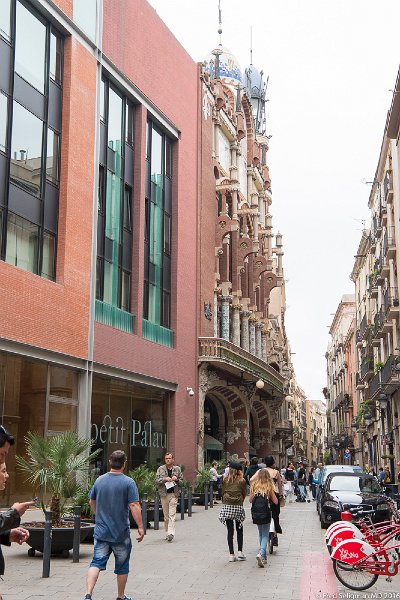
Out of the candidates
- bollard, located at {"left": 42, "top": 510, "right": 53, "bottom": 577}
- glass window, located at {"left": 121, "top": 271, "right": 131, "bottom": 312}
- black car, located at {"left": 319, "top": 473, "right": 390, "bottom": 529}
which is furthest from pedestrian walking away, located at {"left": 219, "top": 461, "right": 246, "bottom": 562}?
glass window, located at {"left": 121, "top": 271, "right": 131, "bottom": 312}

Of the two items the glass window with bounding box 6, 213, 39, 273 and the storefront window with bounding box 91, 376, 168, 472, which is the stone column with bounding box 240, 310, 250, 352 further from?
the glass window with bounding box 6, 213, 39, 273

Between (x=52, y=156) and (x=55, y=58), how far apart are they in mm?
3217

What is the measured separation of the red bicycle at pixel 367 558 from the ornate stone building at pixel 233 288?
22850mm

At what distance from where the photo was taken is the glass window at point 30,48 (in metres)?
21.1

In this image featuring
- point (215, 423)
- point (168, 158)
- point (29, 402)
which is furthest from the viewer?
point (215, 423)

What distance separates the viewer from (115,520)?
8.20 metres

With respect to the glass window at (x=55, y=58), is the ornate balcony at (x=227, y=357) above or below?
below

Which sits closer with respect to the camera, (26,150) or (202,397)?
(26,150)

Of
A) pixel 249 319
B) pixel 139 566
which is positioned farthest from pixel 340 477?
pixel 249 319

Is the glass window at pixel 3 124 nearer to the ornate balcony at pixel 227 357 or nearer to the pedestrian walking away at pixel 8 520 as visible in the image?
the ornate balcony at pixel 227 357

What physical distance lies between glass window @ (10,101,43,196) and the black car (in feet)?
37.8

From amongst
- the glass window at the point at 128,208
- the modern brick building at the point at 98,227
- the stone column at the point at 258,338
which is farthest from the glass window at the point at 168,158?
the stone column at the point at 258,338

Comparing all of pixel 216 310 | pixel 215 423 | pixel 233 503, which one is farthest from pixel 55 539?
pixel 215 423

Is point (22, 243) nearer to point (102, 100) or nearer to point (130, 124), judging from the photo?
point (102, 100)
